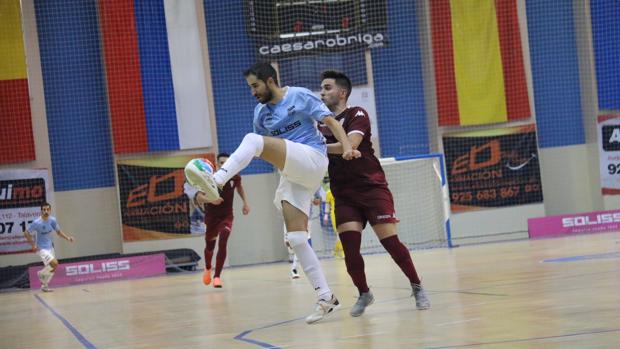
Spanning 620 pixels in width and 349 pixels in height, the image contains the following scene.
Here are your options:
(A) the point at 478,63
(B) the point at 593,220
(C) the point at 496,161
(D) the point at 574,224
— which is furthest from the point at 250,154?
(C) the point at 496,161

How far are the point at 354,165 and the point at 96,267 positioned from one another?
599 inches

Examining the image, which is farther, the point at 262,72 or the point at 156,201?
the point at 156,201

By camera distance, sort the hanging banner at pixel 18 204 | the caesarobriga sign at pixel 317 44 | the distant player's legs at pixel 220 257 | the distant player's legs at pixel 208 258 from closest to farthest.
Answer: the distant player's legs at pixel 220 257 → the distant player's legs at pixel 208 258 → the hanging banner at pixel 18 204 → the caesarobriga sign at pixel 317 44

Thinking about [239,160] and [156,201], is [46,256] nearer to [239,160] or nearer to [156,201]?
[156,201]

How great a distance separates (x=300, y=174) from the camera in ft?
21.3

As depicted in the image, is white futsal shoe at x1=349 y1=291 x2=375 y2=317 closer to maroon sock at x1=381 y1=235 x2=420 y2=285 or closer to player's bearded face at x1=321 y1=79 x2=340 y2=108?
maroon sock at x1=381 y1=235 x2=420 y2=285

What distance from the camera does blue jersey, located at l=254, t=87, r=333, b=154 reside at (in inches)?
264

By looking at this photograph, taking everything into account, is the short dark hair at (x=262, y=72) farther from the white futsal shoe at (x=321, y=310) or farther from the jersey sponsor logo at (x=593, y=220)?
the jersey sponsor logo at (x=593, y=220)

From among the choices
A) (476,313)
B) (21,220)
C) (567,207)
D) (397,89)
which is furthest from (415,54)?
(476,313)

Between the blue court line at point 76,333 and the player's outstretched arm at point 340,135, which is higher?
the player's outstretched arm at point 340,135

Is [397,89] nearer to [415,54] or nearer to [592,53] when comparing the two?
[415,54]

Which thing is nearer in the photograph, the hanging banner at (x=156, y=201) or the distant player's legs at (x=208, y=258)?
the distant player's legs at (x=208, y=258)

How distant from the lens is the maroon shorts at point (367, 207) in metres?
7.09

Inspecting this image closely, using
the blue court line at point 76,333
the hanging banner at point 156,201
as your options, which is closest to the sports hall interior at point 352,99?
the hanging banner at point 156,201
